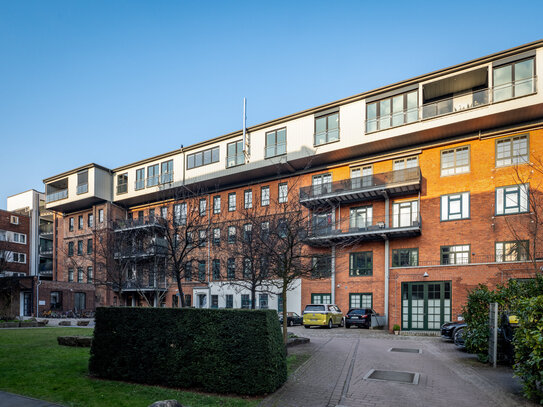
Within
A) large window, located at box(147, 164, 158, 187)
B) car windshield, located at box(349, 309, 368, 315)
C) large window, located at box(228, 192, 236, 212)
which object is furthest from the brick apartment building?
large window, located at box(147, 164, 158, 187)

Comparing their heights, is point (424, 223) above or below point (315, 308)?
above

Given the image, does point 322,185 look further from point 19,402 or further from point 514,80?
point 19,402

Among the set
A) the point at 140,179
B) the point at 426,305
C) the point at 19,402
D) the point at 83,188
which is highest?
the point at 140,179

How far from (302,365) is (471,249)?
58.4 feet

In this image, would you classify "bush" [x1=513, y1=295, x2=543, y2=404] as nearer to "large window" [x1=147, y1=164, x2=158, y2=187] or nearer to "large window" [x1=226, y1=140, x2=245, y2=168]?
"large window" [x1=226, y1=140, x2=245, y2=168]

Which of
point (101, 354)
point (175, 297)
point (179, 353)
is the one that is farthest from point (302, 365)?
point (175, 297)

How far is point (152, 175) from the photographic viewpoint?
1501 inches

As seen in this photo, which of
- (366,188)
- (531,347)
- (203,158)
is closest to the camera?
(531,347)

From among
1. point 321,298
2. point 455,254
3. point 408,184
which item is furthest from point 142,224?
point 455,254

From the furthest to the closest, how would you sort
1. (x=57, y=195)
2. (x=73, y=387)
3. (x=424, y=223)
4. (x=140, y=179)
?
(x=57, y=195) → (x=140, y=179) → (x=424, y=223) → (x=73, y=387)

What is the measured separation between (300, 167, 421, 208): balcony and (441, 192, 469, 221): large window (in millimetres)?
2012

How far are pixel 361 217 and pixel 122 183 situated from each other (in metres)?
26.2

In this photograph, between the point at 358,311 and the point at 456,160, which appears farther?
the point at 456,160

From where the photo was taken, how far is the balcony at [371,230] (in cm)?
2525
